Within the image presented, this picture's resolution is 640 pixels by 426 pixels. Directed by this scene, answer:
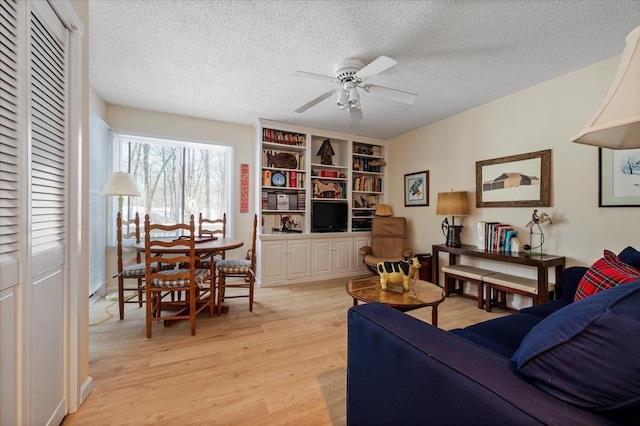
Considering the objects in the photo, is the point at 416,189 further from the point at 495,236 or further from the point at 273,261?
the point at 273,261

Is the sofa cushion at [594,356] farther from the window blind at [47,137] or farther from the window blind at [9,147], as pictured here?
the window blind at [47,137]

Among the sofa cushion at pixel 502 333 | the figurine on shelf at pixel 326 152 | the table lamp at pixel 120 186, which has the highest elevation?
the figurine on shelf at pixel 326 152

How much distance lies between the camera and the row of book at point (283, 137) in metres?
3.96

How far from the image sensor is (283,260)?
12.9 ft

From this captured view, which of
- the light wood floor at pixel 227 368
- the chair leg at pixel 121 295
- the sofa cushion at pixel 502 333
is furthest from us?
the chair leg at pixel 121 295

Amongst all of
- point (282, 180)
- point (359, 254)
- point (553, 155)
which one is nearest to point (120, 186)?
point (282, 180)

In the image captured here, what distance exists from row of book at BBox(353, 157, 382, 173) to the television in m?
0.74

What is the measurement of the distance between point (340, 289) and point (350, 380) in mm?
2613

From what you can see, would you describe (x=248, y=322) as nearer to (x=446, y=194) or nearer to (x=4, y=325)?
(x=4, y=325)

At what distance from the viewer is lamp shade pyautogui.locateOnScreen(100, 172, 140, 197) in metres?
2.84

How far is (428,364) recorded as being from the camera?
0.75 m

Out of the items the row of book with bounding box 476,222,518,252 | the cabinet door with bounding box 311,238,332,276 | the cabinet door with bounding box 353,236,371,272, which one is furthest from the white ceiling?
the cabinet door with bounding box 353,236,371,272

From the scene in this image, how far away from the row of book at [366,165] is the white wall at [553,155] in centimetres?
108

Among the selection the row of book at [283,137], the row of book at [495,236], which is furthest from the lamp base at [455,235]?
the row of book at [283,137]
